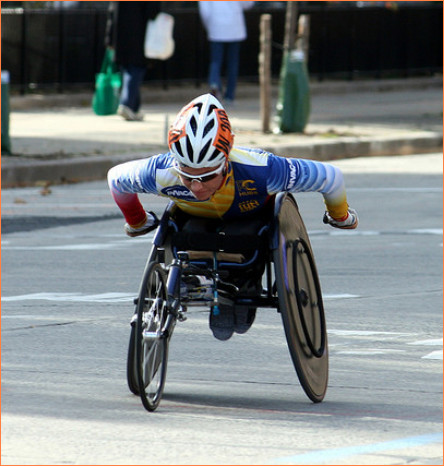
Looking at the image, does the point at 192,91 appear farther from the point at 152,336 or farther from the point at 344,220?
the point at 152,336

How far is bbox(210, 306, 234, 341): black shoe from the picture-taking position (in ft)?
22.7

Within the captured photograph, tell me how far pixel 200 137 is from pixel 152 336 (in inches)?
34.7

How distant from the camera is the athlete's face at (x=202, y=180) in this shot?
6.54 m

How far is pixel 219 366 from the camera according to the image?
25.7 feet

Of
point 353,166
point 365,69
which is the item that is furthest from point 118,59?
point 365,69

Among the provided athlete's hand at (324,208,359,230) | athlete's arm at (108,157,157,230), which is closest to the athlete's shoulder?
athlete's arm at (108,157,157,230)

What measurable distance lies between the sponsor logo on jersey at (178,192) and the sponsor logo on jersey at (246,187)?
0.21 metres

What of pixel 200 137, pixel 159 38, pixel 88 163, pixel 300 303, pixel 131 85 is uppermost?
pixel 200 137

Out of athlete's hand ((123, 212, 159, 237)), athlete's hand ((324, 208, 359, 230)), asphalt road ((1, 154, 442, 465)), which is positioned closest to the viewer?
asphalt road ((1, 154, 442, 465))

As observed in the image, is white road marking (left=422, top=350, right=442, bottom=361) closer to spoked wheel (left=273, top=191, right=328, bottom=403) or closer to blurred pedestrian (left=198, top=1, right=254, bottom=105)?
spoked wheel (left=273, top=191, right=328, bottom=403)

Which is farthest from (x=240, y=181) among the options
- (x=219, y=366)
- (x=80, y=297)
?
(x=80, y=297)

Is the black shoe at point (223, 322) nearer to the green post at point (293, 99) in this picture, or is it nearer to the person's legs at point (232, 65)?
the green post at point (293, 99)

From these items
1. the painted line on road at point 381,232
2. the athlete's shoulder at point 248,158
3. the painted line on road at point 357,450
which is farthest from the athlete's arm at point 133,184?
the painted line on road at point 381,232

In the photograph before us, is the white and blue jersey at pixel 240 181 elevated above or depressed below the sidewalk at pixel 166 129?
above
